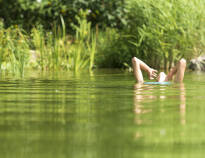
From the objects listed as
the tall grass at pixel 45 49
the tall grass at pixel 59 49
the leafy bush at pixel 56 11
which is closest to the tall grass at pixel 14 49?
the tall grass at pixel 45 49

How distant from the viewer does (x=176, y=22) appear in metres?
11.9

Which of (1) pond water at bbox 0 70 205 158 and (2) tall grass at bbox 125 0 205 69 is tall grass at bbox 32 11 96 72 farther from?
(1) pond water at bbox 0 70 205 158

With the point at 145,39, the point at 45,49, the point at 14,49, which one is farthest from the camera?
the point at 145,39

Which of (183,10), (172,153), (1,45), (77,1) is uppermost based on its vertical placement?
(77,1)

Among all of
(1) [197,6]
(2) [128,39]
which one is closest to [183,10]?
(1) [197,6]

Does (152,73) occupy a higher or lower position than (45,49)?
lower

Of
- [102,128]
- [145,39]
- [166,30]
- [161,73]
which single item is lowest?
[102,128]

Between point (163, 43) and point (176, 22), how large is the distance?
64cm

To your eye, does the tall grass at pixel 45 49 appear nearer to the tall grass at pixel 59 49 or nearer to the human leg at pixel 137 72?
the tall grass at pixel 59 49

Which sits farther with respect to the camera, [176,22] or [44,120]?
[176,22]

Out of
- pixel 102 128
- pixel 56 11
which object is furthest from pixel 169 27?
pixel 102 128

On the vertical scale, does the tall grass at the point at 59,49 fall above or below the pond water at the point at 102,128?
above

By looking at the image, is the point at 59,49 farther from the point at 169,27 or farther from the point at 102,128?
the point at 102,128

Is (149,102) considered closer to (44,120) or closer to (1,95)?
(44,120)
